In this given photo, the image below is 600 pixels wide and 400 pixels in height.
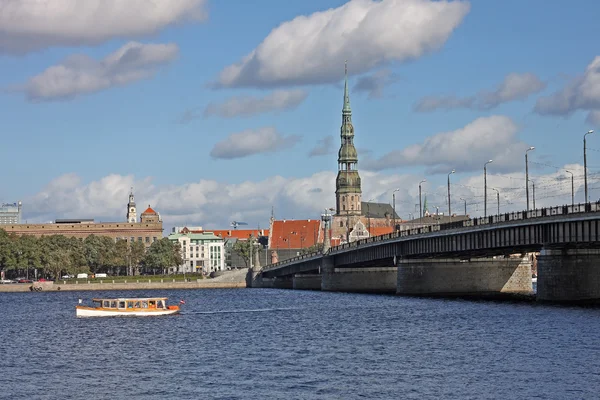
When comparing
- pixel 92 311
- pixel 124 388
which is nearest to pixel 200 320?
pixel 92 311

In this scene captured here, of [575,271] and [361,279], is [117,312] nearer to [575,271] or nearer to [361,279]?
[575,271]

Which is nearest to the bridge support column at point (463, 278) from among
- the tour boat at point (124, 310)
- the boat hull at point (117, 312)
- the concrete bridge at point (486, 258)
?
the concrete bridge at point (486, 258)

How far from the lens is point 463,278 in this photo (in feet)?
527

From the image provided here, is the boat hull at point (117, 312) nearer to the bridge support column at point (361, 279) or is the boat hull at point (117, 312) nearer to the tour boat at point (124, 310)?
the tour boat at point (124, 310)

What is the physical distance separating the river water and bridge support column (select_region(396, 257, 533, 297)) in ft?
102

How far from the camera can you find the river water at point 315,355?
6334cm

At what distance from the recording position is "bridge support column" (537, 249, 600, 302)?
115812mm

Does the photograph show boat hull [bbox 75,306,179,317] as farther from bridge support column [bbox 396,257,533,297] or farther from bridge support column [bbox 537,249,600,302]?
bridge support column [bbox 396,257,533,297]

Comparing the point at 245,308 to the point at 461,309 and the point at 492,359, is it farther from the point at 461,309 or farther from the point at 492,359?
the point at 492,359

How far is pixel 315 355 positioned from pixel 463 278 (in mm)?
82795

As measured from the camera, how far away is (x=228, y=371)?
72.4 metres

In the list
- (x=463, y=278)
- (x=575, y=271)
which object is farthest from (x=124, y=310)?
Result: (x=463, y=278)

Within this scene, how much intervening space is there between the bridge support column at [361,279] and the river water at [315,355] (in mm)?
63410

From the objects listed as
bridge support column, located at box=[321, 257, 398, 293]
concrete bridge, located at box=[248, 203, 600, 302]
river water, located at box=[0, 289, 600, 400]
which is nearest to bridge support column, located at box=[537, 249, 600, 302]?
concrete bridge, located at box=[248, 203, 600, 302]
